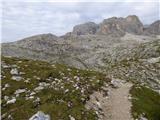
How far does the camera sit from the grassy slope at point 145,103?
85.0ft

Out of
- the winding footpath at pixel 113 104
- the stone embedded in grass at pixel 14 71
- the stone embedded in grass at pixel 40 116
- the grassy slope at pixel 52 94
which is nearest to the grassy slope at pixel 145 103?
the winding footpath at pixel 113 104

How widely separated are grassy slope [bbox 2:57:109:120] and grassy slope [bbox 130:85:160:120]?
4341mm

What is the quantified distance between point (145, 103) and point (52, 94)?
10197 mm

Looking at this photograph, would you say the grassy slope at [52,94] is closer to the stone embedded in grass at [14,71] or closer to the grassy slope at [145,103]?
the stone embedded in grass at [14,71]

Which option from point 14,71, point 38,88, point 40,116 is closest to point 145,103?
point 38,88

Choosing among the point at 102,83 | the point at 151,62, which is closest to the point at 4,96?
the point at 102,83

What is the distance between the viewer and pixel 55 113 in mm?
22281

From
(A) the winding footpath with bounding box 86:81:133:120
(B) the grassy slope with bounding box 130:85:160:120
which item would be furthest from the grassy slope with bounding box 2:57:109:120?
(B) the grassy slope with bounding box 130:85:160:120

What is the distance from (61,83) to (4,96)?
655cm

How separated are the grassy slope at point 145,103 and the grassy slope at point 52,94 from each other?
4.34m

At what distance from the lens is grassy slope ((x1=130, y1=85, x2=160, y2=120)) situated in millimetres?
25920

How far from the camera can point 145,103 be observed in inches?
1121

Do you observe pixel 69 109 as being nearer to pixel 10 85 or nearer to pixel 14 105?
pixel 14 105

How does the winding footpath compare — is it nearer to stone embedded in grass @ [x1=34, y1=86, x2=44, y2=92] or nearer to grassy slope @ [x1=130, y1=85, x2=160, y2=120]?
grassy slope @ [x1=130, y1=85, x2=160, y2=120]
